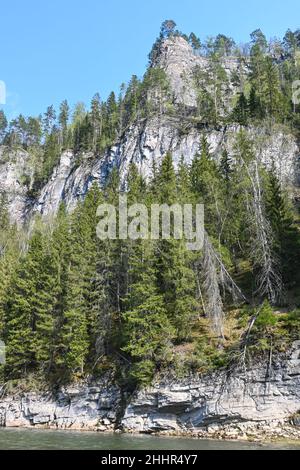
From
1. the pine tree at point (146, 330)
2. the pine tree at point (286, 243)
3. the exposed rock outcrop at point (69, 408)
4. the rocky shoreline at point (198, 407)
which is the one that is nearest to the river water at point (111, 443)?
the rocky shoreline at point (198, 407)

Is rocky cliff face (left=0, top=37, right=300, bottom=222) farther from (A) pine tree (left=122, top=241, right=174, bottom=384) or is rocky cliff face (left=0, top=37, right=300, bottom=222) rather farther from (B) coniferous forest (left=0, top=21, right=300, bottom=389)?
(A) pine tree (left=122, top=241, right=174, bottom=384)

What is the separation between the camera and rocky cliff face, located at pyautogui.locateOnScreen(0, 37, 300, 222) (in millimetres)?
63188

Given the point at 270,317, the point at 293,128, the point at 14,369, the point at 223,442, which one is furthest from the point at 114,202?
the point at 293,128

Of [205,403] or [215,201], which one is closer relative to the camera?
[205,403]

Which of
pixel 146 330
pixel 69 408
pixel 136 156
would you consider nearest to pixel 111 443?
pixel 146 330

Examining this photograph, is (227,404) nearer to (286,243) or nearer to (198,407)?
(198,407)

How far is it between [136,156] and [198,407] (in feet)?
195

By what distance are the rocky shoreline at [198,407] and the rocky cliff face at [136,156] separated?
33.9m

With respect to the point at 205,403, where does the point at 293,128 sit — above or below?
above

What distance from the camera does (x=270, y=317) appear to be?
26.3m

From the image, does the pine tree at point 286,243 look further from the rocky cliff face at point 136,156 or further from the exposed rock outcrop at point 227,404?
the rocky cliff face at point 136,156

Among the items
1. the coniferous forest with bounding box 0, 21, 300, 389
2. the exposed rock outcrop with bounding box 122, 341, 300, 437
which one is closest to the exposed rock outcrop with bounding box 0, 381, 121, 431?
the coniferous forest with bounding box 0, 21, 300, 389

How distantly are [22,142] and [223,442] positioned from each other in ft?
347
